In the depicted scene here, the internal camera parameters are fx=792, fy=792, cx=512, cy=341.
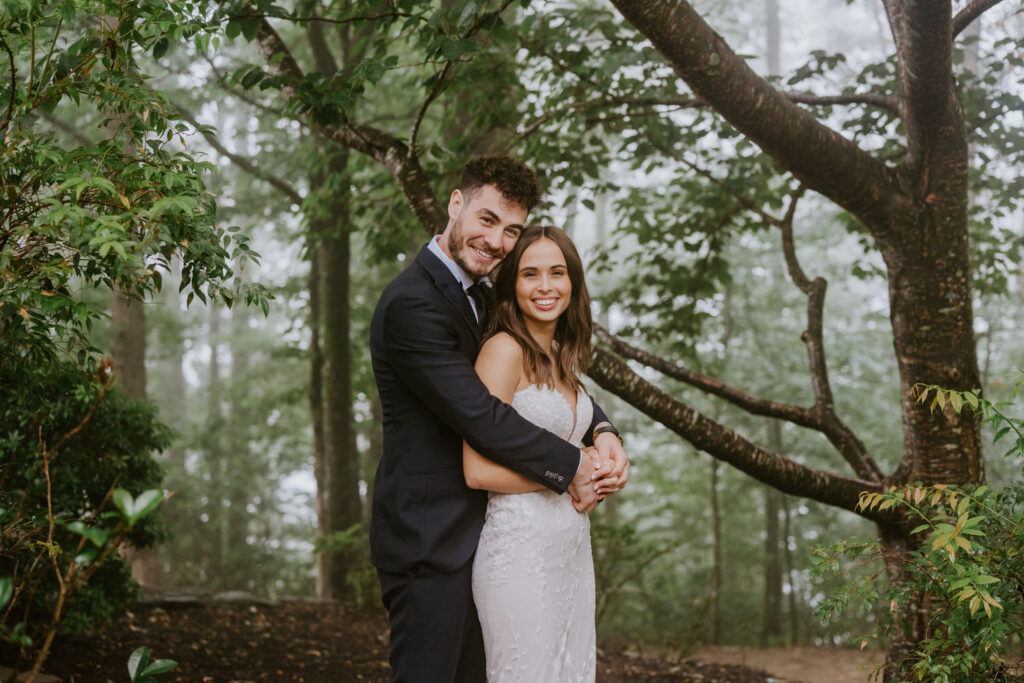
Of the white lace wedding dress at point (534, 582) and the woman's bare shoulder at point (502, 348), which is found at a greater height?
the woman's bare shoulder at point (502, 348)

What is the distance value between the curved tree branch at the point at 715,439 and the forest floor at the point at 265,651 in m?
0.95

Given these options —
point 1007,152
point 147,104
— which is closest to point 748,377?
point 1007,152

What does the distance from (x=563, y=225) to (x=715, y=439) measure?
1453mm

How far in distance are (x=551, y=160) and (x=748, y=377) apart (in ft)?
25.4

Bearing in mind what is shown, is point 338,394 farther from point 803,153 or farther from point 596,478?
point 596,478

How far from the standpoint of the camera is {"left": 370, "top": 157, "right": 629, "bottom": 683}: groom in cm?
252

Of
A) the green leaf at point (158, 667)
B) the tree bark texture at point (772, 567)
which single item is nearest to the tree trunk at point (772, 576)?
the tree bark texture at point (772, 567)

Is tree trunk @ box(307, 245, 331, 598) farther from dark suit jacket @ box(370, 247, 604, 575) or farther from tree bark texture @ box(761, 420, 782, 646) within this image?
dark suit jacket @ box(370, 247, 604, 575)

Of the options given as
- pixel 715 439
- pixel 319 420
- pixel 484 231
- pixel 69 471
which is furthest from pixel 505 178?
pixel 319 420

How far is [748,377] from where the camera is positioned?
12.2 m

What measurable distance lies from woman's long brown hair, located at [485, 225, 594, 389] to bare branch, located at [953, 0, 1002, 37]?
Answer: 2557 mm

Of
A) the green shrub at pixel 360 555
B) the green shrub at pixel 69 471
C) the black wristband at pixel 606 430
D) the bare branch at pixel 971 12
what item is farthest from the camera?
the green shrub at pixel 360 555

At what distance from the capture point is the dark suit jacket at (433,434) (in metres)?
2.51

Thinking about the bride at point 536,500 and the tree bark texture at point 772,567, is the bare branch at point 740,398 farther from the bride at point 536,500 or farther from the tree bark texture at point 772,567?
the tree bark texture at point 772,567
